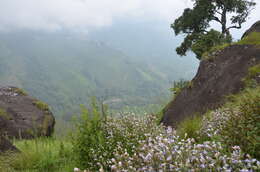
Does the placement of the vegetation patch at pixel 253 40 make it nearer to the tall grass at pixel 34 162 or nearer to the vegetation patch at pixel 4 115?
the tall grass at pixel 34 162

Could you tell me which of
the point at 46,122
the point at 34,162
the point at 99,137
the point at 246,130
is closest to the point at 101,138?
the point at 99,137

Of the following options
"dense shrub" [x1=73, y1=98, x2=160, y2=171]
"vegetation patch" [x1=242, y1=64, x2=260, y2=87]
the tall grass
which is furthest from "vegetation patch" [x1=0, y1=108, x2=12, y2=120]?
"vegetation patch" [x1=242, y1=64, x2=260, y2=87]

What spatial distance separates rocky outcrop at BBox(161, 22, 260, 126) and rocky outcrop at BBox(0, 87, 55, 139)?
6.26 metres

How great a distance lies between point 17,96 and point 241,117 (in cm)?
1382

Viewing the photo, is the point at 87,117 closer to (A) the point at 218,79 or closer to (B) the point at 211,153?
(B) the point at 211,153

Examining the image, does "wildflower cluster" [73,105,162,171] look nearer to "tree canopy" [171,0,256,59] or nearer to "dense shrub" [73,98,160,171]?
"dense shrub" [73,98,160,171]

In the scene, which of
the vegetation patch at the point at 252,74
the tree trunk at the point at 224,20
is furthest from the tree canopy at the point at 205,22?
the vegetation patch at the point at 252,74

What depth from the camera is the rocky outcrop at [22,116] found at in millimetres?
11742

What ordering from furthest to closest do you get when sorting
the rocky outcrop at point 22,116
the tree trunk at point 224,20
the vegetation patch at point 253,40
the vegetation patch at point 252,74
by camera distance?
1. the tree trunk at point 224,20
2. the rocky outcrop at point 22,116
3. the vegetation patch at point 253,40
4. the vegetation patch at point 252,74

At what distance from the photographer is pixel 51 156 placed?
6.32 meters

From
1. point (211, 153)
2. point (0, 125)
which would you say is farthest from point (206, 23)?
point (211, 153)

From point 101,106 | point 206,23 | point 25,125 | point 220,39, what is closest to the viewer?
point 101,106

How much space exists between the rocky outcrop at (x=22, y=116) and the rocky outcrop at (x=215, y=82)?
626cm

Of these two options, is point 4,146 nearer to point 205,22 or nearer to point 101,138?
point 101,138
